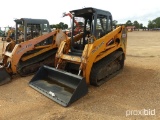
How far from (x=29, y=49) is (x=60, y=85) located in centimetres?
232

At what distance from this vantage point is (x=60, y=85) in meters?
5.34

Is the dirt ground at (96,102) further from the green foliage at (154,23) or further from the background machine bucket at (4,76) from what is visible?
the green foliage at (154,23)

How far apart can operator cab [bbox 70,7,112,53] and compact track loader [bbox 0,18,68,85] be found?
148 cm

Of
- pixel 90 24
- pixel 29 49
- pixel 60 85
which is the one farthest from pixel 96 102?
pixel 29 49

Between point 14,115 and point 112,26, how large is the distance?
14.5ft

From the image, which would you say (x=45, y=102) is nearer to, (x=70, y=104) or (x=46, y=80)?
(x=70, y=104)

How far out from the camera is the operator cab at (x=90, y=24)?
5672mm

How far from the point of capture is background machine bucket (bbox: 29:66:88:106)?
15.0 ft

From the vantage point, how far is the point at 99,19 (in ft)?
19.4

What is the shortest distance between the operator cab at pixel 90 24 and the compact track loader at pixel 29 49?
58.3 inches

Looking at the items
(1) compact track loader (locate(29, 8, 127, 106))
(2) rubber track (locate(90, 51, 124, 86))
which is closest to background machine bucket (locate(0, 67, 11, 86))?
(1) compact track loader (locate(29, 8, 127, 106))

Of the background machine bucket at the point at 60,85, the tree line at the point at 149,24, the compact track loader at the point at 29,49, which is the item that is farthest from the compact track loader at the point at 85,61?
the tree line at the point at 149,24

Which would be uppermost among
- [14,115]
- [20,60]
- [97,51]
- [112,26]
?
[112,26]

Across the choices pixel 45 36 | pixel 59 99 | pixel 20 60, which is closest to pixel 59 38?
pixel 45 36
